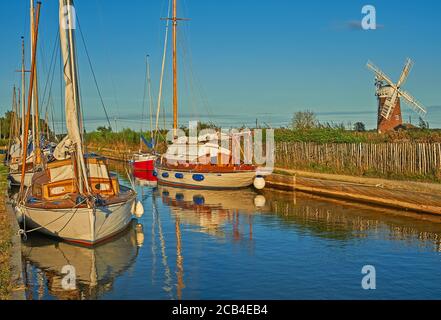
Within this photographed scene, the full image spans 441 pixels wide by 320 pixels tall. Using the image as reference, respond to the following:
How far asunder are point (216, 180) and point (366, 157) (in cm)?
980

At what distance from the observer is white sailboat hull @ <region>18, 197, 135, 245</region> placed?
17984 millimetres

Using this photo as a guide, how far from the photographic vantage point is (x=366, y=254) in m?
18.3

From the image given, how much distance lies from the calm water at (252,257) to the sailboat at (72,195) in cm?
68

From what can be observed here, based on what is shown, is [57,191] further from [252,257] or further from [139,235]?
[252,257]

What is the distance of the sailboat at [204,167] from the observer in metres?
36.2

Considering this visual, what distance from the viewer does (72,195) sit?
785 inches

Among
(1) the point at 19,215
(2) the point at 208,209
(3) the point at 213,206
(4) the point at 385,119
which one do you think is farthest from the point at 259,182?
(4) the point at 385,119

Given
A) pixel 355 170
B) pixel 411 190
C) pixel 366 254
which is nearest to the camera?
pixel 366 254

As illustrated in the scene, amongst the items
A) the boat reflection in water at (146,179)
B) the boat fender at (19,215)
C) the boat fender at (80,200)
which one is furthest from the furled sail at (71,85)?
the boat reflection in water at (146,179)

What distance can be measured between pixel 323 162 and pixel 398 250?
21.9m

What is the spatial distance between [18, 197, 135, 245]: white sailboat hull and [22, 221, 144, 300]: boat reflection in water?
1.29 feet
